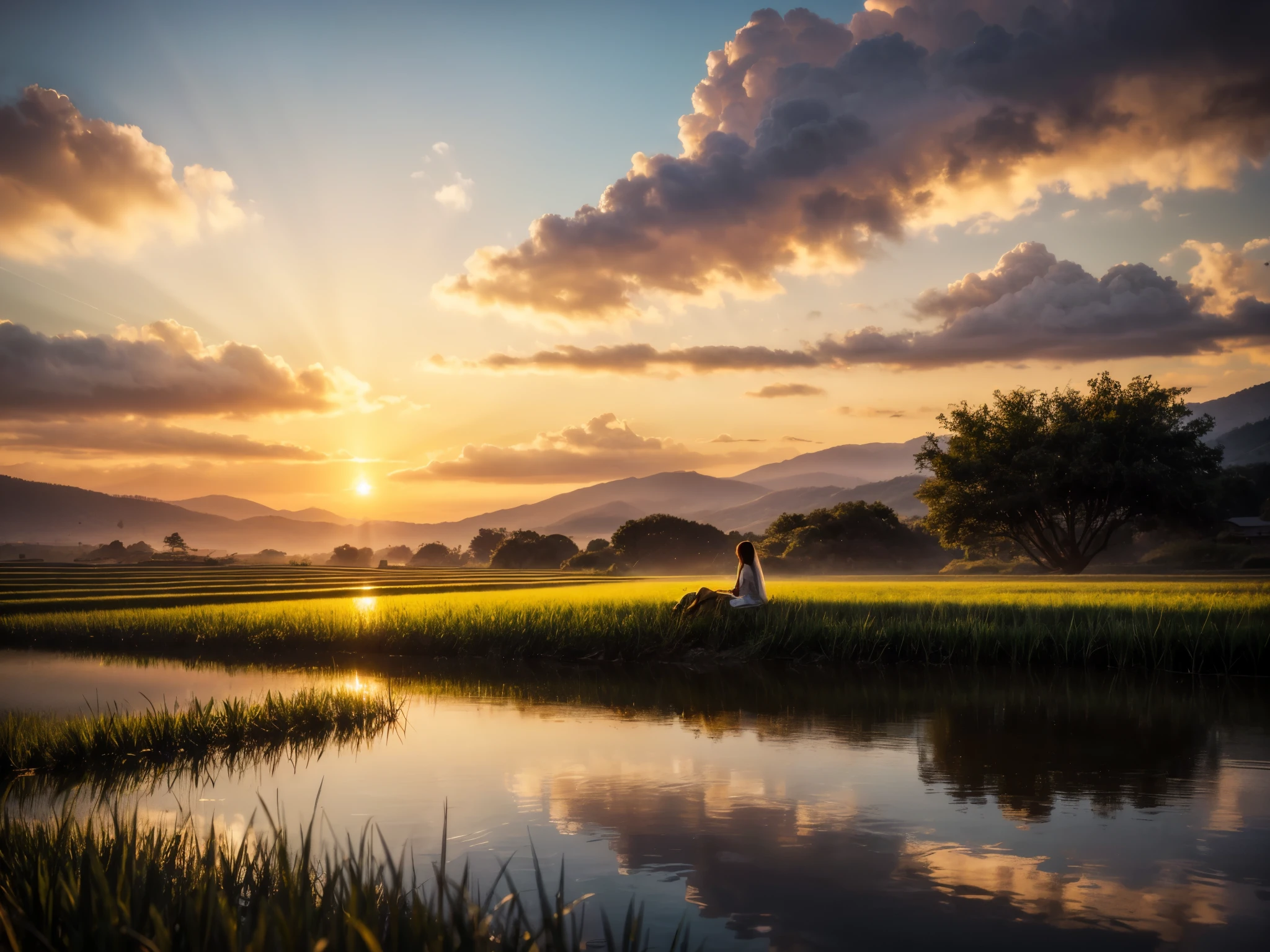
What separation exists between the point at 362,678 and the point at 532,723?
5660 mm

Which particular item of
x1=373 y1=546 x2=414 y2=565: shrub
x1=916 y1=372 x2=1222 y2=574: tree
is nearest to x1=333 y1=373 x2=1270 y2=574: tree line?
x1=916 y1=372 x2=1222 y2=574: tree

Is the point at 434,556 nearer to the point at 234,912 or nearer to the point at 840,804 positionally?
the point at 840,804

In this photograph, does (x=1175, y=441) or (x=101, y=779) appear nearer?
(x=101, y=779)

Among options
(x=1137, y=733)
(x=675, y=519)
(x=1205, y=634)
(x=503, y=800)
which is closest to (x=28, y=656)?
(x=503, y=800)

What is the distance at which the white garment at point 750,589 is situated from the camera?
15.9m

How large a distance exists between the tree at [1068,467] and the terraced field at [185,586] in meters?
22.9

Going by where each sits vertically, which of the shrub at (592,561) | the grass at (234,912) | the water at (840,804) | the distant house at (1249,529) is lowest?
the shrub at (592,561)

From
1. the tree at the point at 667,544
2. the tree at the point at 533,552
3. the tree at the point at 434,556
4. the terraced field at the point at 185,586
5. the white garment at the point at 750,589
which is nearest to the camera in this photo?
the white garment at the point at 750,589

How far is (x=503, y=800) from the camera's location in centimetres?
679

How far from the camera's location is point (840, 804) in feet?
21.8

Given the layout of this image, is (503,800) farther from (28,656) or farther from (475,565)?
(475,565)

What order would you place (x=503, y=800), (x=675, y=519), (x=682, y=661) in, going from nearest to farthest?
(x=503, y=800) < (x=682, y=661) < (x=675, y=519)

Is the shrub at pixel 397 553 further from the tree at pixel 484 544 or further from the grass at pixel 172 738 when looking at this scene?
the grass at pixel 172 738

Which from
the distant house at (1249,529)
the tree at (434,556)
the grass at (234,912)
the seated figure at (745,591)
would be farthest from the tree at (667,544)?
the grass at (234,912)
